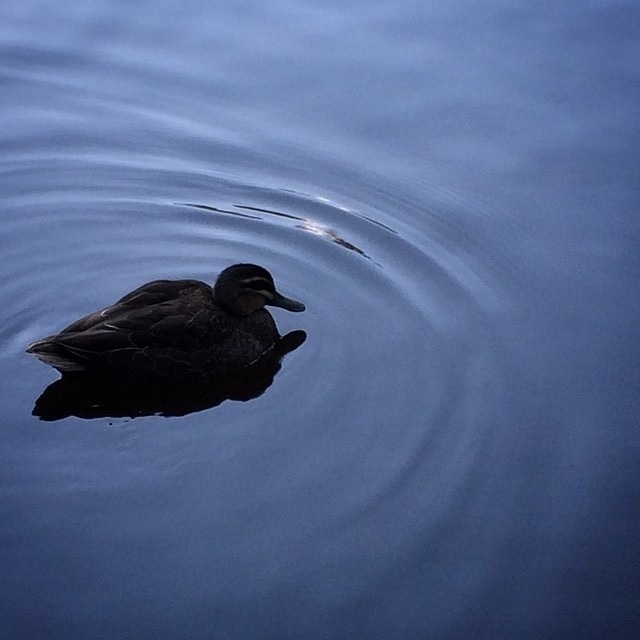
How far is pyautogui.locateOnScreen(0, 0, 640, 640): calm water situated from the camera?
18.6ft

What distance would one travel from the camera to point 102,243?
8.19m

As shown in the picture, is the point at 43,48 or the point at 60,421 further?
the point at 43,48

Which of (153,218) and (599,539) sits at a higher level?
(153,218)

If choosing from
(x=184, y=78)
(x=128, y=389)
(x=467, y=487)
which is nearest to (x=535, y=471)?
(x=467, y=487)

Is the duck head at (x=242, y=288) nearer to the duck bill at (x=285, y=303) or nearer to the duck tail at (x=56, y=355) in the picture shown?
the duck bill at (x=285, y=303)

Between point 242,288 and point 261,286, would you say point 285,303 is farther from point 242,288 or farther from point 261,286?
point 242,288

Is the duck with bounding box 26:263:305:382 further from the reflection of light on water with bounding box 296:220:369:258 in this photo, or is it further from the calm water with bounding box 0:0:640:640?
the reflection of light on water with bounding box 296:220:369:258

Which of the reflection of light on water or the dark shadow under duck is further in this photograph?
the reflection of light on water

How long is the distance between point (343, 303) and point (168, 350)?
1220 millimetres

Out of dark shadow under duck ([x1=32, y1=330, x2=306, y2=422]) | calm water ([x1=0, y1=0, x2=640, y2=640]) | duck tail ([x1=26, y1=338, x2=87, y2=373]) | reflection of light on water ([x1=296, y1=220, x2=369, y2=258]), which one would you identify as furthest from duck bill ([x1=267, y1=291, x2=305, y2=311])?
duck tail ([x1=26, y1=338, x2=87, y2=373])

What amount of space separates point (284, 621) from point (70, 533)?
3.75 ft

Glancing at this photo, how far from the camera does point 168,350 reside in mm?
7062

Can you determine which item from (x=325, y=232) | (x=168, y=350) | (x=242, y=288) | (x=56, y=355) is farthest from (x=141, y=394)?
(x=325, y=232)

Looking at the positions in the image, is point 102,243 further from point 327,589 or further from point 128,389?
point 327,589
